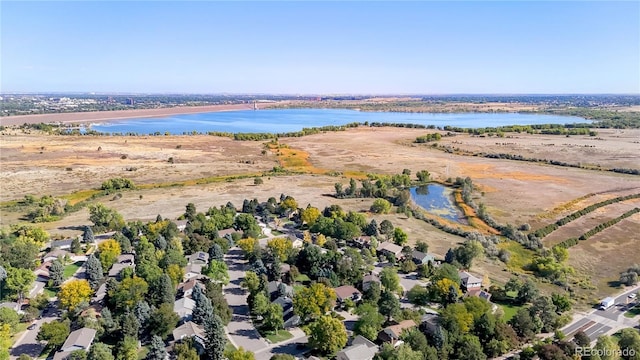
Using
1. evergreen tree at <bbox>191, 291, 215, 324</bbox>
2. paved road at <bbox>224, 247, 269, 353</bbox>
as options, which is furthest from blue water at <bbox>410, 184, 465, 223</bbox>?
evergreen tree at <bbox>191, 291, 215, 324</bbox>

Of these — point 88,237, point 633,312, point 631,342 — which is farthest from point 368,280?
point 88,237

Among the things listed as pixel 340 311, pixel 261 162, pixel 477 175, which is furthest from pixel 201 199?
pixel 477 175

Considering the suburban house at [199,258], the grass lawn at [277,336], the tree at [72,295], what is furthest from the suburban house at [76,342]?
the suburban house at [199,258]

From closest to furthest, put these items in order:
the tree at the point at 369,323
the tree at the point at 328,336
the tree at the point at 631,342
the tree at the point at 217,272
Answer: the tree at the point at 631,342 < the tree at the point at 328,336 < the tree at the point at 369,323 < the tree at the point at 217,272

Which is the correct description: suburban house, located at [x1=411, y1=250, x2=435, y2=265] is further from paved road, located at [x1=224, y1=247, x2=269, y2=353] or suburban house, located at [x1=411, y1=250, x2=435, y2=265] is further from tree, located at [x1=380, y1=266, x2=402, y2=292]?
paved road, located at [x1=224, y1=247, x2=269, y2=353]

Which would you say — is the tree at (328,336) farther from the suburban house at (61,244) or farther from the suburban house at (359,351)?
the suburban house at (61,244)

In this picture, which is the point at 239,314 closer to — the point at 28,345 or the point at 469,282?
the point at 28,345

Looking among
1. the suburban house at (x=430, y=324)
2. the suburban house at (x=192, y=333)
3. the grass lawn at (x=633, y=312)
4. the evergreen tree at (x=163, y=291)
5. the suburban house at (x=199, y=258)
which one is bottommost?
the grass lawn at (x=633, y=312)
